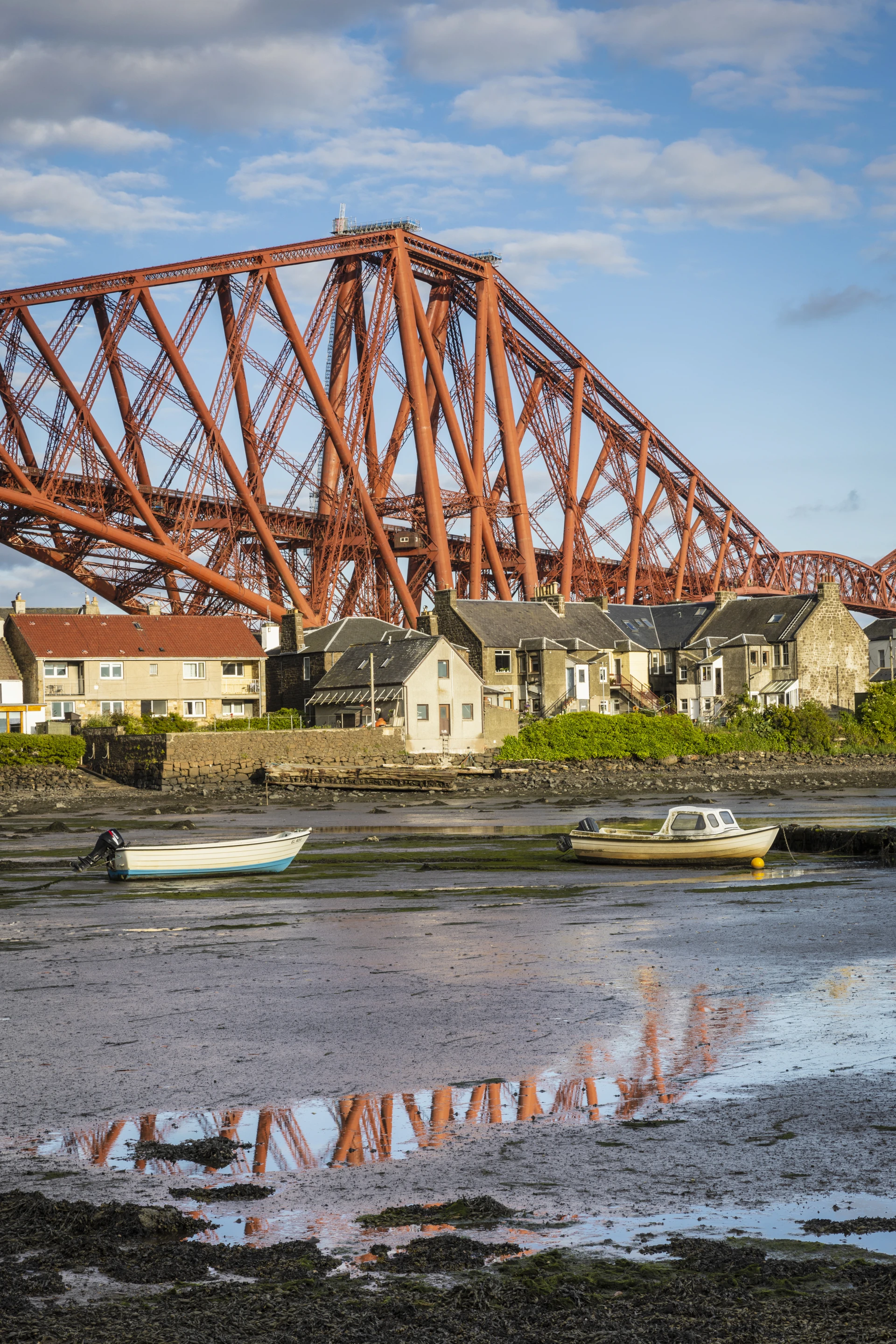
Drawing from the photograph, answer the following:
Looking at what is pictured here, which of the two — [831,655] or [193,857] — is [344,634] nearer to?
[831,655]

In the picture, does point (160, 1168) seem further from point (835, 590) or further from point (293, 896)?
point (835, 590)

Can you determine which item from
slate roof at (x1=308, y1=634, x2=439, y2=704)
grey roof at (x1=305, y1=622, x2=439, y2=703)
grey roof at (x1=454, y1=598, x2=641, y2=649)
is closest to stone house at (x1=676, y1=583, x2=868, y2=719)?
grey roof at (x1=454, y1=598, x2=641, y2=649)

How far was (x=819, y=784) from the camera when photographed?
5497cm

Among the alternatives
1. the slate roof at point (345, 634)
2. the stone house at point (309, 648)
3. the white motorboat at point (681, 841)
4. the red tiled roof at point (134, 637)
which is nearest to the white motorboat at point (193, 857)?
the white motorboat at point (681, 841)

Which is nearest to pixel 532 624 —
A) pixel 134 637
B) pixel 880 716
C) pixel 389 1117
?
pixel 880 716

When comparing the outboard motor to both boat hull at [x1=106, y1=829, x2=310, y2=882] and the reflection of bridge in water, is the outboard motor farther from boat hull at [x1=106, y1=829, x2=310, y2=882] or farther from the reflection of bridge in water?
the reflection of bridge in water

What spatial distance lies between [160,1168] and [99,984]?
21.5 ft

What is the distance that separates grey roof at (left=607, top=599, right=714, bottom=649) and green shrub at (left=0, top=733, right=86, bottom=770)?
112 ft

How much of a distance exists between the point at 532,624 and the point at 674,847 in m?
45.5

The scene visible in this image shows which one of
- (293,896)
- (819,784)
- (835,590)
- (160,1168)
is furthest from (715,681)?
(160,1168)

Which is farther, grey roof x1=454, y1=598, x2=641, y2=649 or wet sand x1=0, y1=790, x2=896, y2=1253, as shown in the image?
grey roof x1=454, y1=598, x2=641, y2=649

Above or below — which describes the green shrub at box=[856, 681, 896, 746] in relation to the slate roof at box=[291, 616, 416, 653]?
below

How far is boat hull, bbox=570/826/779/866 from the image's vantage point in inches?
1025

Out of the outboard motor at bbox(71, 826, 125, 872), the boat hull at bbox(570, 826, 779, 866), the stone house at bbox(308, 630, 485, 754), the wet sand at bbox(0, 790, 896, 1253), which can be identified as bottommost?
the wet sand at bbox(0, 790, 896, 1253)
